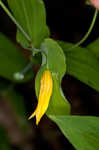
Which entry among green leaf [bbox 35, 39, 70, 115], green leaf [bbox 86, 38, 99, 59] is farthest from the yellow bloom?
green leaf [bbox 86, 38, 99, 59]

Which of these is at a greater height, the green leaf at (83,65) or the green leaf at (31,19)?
the green leaf at (31,19)

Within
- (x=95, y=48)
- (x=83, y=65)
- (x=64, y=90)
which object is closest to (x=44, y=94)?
(x=83, y=65)

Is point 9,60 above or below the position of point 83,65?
below

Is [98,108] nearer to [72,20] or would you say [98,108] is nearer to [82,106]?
[82,106]

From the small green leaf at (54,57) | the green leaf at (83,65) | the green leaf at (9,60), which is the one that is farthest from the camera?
the green leaf at (9,60)

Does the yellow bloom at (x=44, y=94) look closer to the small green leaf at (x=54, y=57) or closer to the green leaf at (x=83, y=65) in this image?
the small green leaf at (x=54, y=57)

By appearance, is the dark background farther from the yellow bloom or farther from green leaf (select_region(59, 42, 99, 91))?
the yellow bloom

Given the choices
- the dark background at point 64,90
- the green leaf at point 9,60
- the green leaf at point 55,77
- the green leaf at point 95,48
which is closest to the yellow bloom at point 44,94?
the green leaf at point 55,77

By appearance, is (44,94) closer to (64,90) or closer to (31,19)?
(31,19)
